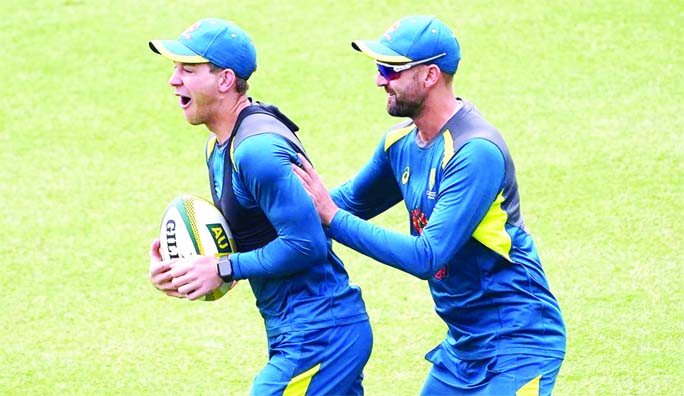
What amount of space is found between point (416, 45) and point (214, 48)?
0.95 m

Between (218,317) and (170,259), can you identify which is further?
(218,317)

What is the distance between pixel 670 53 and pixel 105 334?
775 cm

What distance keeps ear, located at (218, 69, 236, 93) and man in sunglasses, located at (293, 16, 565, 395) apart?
613 millimetres

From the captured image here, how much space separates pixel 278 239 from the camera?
563 cm

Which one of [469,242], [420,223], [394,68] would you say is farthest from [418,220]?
[394,68]

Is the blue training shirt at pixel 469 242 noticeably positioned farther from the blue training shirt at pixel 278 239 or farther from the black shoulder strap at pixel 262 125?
the black shoulder strap at pixel 262 125

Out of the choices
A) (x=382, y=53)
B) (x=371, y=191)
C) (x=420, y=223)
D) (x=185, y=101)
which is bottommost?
(x=371, y=191)

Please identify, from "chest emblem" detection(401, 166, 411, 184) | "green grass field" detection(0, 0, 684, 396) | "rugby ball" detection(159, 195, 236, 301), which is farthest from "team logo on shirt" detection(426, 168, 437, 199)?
"green grass field" detection(0, 0, 684, 396)

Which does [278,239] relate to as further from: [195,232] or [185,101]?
[185,101]

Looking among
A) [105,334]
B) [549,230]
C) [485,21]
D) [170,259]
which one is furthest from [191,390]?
[485,21]

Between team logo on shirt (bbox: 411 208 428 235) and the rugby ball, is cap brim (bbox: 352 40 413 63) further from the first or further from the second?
the rugby ball

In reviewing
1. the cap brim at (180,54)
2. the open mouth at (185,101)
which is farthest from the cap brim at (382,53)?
the open mouth at (185,101)

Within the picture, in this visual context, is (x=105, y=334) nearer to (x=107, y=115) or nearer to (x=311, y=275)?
(x=311, y=275)

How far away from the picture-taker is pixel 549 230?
34.5ft
